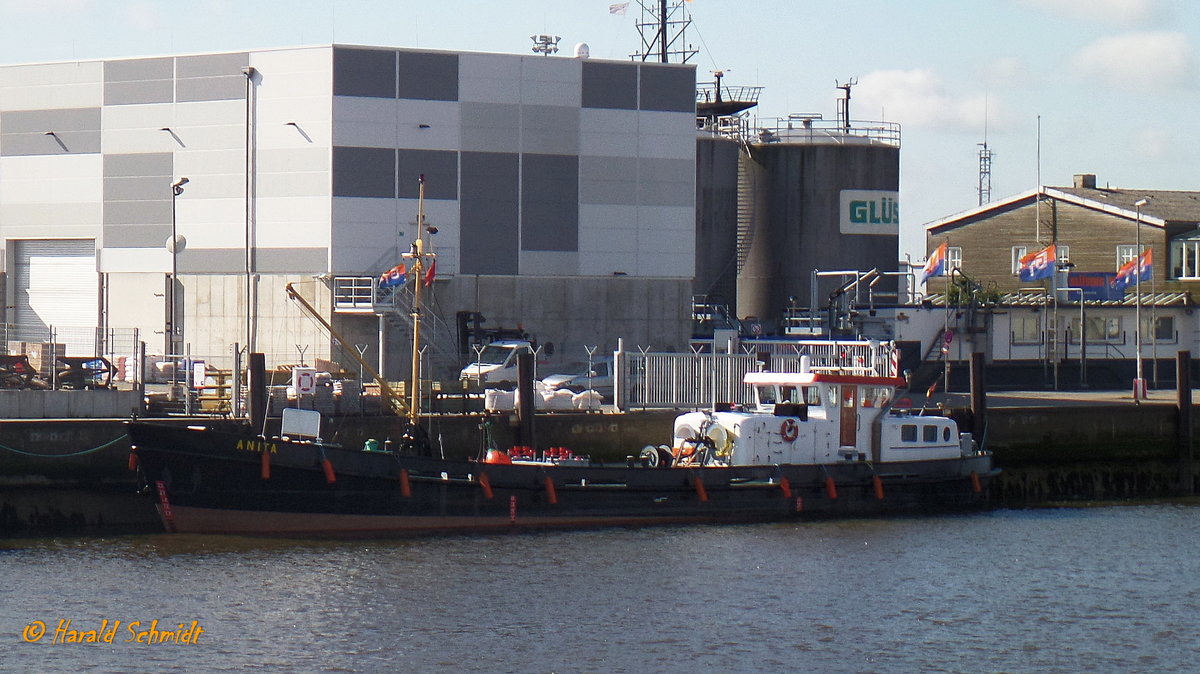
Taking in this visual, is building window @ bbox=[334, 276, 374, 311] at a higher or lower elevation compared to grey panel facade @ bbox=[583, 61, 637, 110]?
lower

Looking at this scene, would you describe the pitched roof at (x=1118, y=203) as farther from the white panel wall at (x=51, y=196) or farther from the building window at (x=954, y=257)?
the white panel wall at (x=51, y=196)

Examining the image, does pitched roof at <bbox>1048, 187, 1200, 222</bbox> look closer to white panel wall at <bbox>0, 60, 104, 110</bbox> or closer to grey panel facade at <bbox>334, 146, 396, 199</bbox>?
grey panel facade at <bbox>334, 146, 396, 199</bbox>

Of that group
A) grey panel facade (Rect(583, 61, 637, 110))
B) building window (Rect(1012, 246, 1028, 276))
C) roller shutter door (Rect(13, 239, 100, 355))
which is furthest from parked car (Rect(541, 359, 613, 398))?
building window (Rect(1012, 246, 1028, 276))

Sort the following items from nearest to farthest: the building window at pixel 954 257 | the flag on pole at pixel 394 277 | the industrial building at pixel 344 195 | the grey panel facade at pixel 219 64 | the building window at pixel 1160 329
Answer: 1. the flag on pole at pixel 394 277
2. the industrial building at pixel 344 195
3. the grey panel facade at pixel 219 64
4. the building window at pixel 1160 329
5. the building window at pixel 954 257

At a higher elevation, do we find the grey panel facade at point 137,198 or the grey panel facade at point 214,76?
the grey panel facade at point 214,76

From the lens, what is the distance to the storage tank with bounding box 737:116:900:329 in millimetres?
58438

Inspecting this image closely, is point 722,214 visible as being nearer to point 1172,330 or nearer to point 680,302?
point 680,302

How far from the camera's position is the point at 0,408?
29844 millimetres

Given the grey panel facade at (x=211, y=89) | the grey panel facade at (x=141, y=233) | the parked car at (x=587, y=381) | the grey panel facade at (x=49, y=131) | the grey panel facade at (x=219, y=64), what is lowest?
the parked car at (x=587, y=381)

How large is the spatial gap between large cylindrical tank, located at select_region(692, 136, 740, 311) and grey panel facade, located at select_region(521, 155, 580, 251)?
11513 mm

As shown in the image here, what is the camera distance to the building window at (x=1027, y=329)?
52.1 metres

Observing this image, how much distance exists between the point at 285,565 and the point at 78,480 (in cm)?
573

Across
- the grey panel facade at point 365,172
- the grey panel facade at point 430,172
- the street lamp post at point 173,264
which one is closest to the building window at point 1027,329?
the grey panel facade at point 430,172

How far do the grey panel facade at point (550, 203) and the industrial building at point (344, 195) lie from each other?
0.05 meters
